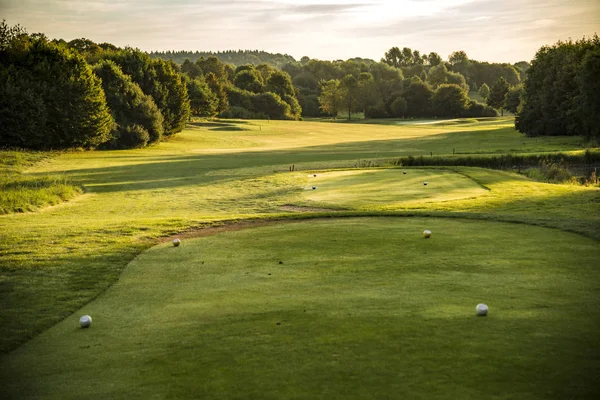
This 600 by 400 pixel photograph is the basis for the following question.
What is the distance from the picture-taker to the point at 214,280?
39.9ft

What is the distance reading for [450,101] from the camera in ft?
471

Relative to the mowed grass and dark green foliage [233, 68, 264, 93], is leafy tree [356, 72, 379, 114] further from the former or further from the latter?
the mowed grass

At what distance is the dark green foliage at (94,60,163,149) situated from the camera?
231 ft

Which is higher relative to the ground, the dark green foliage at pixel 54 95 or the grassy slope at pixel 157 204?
the dark green foliage at pixel 54 95

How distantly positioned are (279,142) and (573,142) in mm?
36935

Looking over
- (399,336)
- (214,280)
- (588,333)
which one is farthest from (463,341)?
(214,280)

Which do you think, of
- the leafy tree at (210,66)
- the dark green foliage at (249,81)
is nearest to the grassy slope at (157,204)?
the dark green foliage at (249,81)

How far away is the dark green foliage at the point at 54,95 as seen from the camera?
58594 mm

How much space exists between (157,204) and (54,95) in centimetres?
3565

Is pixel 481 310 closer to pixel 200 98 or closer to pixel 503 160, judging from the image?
pixel 503 160

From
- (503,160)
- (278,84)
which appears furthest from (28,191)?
(278,84)

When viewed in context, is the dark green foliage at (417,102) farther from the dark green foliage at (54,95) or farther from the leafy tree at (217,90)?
the dark green foliage at (54,95)

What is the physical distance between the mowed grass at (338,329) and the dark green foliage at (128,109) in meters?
58.8

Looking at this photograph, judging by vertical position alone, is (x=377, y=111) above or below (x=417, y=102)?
below
